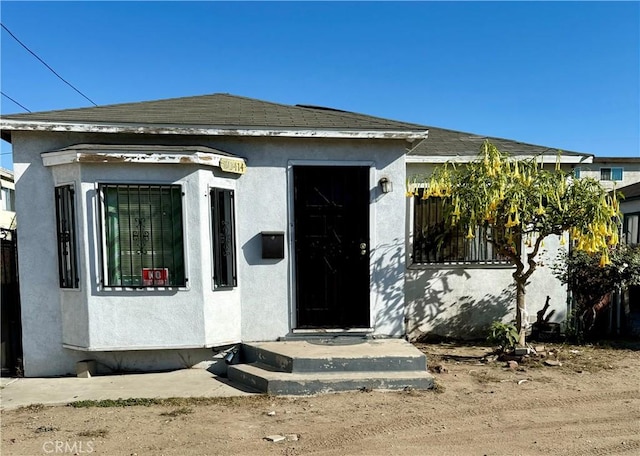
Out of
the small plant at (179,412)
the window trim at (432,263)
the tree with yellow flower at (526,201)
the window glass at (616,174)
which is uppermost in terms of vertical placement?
the window glass at (616,174)

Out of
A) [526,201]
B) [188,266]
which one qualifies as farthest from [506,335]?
[188,266]

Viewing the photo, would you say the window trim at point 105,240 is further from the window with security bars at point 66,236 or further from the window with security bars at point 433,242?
the window with security bars at point 433,242

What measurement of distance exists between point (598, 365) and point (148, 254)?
6749 mm

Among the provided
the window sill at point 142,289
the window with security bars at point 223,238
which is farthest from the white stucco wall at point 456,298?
the window sill at point 142,289

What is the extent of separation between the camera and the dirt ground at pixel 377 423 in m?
3.46

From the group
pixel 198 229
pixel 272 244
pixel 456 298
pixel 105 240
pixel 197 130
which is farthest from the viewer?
pixel 456 298

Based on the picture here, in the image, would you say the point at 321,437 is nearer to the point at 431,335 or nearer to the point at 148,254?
the point at 148,254

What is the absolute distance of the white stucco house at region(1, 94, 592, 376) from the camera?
5176 millimetres

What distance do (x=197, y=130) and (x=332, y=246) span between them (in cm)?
261

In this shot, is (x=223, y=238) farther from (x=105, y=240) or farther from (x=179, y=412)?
(x=179, y=412)

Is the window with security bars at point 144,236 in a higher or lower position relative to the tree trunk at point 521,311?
higher

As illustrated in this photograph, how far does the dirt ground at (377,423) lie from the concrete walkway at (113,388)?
0.26 meters

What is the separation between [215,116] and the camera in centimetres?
596

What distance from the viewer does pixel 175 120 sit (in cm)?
562
